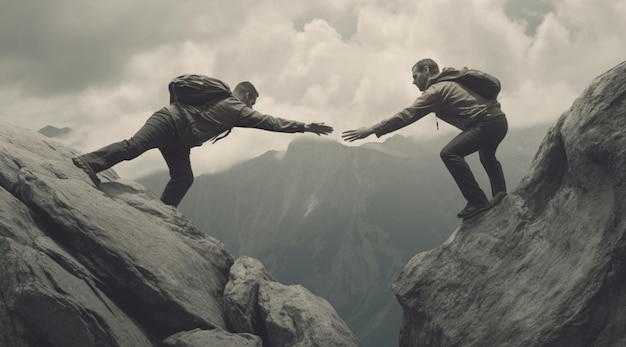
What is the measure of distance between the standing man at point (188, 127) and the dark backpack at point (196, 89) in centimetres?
13

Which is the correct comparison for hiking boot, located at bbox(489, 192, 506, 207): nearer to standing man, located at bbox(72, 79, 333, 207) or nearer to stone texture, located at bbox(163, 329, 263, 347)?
standing man, located at bbox(72, 79, 333, 207)

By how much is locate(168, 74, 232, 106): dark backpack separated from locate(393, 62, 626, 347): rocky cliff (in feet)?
23.6

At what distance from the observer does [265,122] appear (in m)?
14.5

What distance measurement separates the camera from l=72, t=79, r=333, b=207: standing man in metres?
14.2

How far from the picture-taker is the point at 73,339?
9820 mm

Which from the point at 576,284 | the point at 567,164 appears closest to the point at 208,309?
the point at 576,284

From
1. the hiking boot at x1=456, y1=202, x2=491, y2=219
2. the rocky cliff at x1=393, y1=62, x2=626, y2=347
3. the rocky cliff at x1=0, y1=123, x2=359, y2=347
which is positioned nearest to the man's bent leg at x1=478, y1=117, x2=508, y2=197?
the hiking boot at x1=456, y1=202, x2=491, y2=219

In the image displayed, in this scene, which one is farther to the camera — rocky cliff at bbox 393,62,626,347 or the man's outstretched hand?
the man's outstretched hand

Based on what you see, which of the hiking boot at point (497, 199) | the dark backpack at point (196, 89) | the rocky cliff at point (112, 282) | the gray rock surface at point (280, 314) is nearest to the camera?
the rocky cliff at point (112, 282)

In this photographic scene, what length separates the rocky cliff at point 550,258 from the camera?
990cm

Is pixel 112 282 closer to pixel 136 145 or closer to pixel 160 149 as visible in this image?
pixel 136 145

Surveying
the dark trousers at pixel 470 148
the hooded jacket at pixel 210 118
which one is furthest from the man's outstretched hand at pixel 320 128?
the dark trousers at pixel 470 148

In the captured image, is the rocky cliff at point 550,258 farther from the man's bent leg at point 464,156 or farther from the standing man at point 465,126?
the standing man at point 465,126

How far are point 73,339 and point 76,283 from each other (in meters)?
1.09
